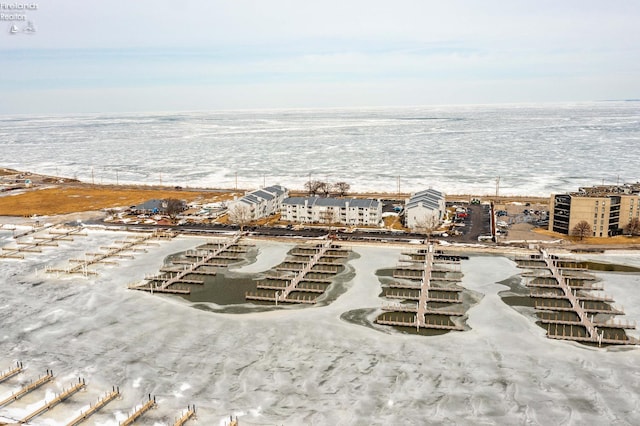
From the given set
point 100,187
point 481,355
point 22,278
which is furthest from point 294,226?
point 100,187

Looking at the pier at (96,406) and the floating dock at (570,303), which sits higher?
the floating dock at (570,303)

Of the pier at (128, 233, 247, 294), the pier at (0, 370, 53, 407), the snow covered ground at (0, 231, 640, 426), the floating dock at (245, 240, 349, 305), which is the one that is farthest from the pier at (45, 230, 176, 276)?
the pier at (0, 370, 53, 407)

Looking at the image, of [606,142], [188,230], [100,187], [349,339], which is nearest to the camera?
[349,339]

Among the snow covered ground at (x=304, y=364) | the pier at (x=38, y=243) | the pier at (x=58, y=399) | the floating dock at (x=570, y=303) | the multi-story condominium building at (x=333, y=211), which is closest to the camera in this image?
the pier at (x=58, y=399)

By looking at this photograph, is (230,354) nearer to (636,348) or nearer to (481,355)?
(481,355)

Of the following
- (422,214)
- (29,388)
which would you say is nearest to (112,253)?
(29,388)

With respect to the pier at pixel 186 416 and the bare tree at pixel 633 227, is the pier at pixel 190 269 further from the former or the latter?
the bare tree at pixel 633 227

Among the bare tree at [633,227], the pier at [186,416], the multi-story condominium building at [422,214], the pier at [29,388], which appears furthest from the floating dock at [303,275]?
the bare tree at [633,227]

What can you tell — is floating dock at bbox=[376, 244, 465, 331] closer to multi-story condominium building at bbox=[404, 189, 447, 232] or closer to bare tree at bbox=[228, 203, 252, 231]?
multi-story condominium building at bbox=[404, 189, 447, 232]
